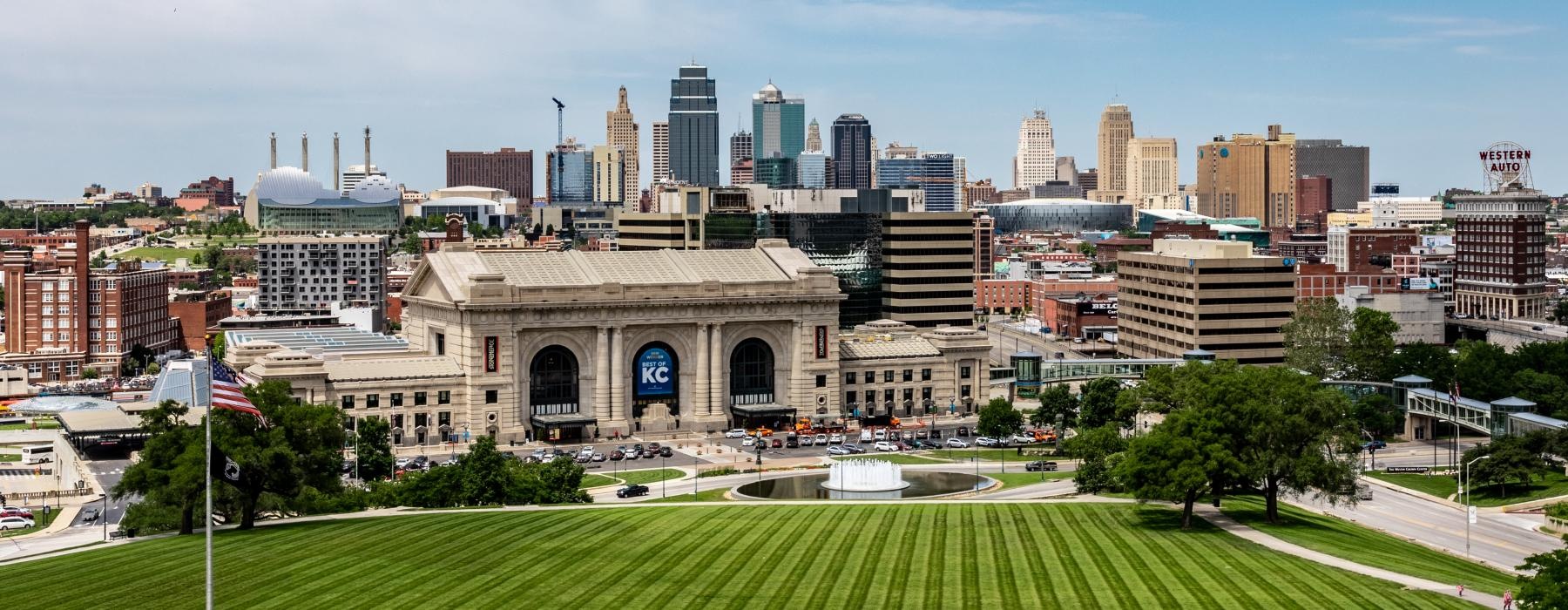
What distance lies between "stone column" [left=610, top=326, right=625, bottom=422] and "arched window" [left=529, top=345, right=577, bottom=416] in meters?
3.08

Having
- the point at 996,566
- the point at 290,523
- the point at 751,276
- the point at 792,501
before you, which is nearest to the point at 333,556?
the point at 290,523

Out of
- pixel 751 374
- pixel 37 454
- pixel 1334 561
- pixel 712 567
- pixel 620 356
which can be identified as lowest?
pixel 37 454

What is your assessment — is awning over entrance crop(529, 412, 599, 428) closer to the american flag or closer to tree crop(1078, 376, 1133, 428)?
tree crop(1078, 376, 1133, 428)

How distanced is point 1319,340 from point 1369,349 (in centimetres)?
477

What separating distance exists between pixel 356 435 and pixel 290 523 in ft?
126

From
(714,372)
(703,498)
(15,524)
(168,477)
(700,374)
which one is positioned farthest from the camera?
(714,372)

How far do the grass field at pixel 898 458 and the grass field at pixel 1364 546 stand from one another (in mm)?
34851

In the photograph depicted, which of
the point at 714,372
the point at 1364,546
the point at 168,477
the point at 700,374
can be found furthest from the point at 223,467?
the point at 714,372

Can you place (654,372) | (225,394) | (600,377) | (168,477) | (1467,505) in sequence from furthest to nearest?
(654,372) < (600,377) < (1467,505) < (168,477) < (225,394)

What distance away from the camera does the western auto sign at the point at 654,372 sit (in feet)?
561

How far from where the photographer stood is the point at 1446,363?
184375mm

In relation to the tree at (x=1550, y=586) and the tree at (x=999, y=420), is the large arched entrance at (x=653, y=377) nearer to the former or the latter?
the tree at (x=999, y=420)

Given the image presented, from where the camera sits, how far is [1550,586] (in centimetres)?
7288

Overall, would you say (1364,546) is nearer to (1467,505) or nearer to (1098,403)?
(1467,505)
